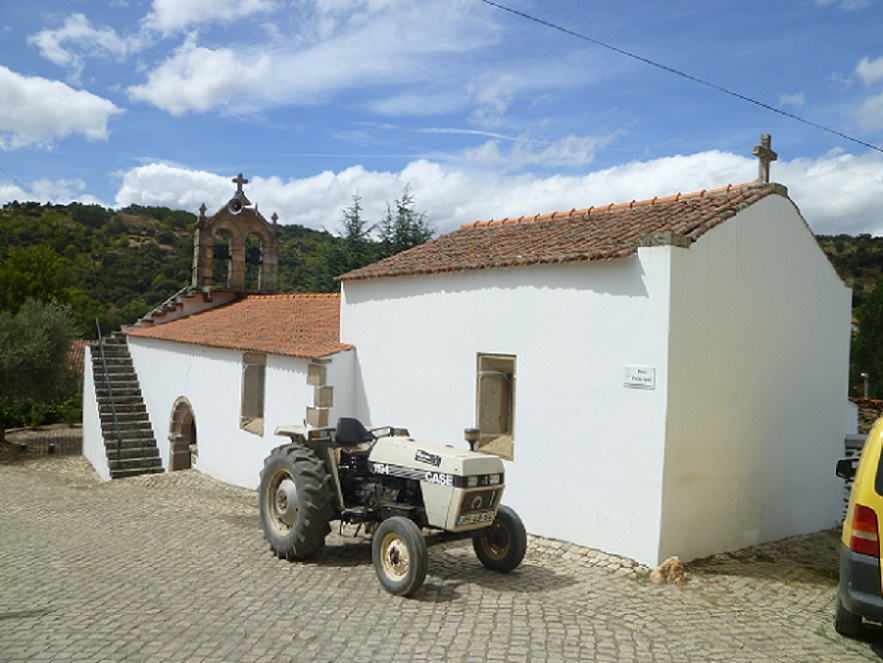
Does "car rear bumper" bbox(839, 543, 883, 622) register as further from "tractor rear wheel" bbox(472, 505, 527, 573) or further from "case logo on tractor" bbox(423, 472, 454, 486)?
"case logo on tractor" bbox(423, 472, 454, 486)

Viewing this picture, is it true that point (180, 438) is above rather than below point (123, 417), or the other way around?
below

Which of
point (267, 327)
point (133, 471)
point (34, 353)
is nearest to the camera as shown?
point (267, 327)

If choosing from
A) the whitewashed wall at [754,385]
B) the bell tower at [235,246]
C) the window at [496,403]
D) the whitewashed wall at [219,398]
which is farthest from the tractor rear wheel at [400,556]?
the bell tower at [235,246]

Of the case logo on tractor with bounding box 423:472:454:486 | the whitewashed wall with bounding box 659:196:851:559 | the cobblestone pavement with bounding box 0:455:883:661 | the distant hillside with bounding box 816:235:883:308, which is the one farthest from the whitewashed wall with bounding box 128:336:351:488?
the distant hillside with bounding box 816:235:883:308

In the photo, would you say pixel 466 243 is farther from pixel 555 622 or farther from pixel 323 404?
pixel 555 622

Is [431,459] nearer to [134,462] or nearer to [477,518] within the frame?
[477,518]

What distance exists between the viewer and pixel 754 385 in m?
8.07

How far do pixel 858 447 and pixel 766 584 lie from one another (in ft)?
12.9

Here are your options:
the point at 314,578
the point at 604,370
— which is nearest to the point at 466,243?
the point at 604,370

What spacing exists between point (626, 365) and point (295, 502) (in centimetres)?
356

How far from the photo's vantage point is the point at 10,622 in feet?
16.8

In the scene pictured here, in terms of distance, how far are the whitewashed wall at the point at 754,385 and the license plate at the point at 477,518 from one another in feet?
5.99

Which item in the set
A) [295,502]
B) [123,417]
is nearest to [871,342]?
[123,417]

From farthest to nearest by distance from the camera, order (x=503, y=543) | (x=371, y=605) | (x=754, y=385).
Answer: (x=754, y=385) < (x=503, y=543) < (x=371, y=605)
